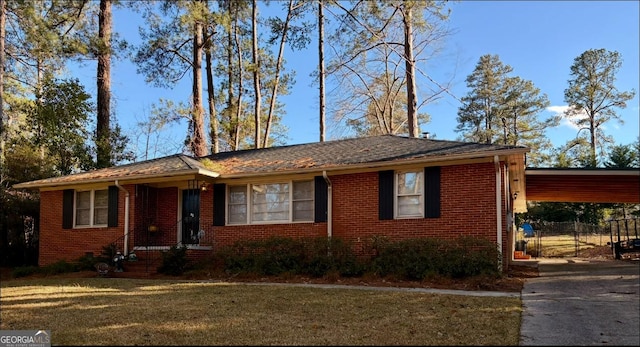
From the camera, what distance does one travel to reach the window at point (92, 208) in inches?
604

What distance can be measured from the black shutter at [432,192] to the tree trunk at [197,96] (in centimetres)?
1368

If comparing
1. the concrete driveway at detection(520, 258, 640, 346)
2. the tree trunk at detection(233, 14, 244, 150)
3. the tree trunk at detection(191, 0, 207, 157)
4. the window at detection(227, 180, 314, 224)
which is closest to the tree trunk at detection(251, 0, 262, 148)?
the tree trunk at detection(233, 14, 244, 150)

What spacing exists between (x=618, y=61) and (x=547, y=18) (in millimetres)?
26691

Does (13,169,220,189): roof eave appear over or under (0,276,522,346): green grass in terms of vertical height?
over

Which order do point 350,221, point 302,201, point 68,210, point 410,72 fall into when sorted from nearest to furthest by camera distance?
point 350,221 → point 302,201 → point 68,210 → point 410,72

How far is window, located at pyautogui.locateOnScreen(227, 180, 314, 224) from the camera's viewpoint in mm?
13539

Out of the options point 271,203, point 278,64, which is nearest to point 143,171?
point 271,203

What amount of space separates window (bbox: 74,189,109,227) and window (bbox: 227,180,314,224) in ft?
13.4

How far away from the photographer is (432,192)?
11867 millimetres

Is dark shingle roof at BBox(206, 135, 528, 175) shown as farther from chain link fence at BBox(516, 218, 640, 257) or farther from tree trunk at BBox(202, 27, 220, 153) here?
chain link fence at BBox(516, 218, 640, 257)

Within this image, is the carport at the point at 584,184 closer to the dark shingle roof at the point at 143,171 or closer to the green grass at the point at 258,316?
the green grass at the point at 258,316

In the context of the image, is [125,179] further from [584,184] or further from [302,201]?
[584,184]

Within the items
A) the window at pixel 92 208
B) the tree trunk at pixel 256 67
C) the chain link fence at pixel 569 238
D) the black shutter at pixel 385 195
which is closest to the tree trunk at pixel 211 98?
the tree trunk at pixel 256 67

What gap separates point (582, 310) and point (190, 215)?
1073 cm
